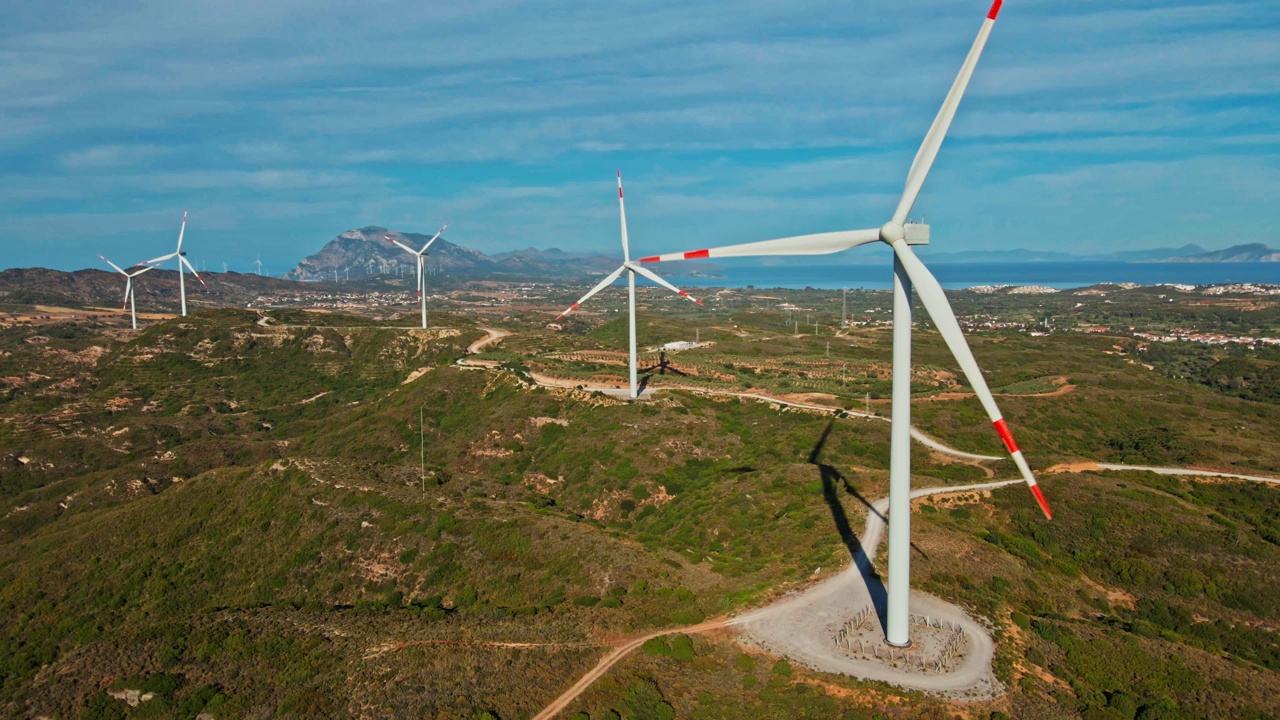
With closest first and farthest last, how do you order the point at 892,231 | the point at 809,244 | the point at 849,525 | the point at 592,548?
the point at 892,231
the point at 809,244
the point at 592,548
the point at 849,525

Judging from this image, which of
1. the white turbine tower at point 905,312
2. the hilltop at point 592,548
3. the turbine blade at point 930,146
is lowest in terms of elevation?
the hilltop at point 592,548

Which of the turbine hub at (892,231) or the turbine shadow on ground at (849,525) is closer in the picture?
the turbine hub at (892,231)

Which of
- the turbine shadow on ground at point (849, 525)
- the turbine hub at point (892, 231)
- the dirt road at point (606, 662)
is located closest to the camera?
the turbine hub at point (892, 231)

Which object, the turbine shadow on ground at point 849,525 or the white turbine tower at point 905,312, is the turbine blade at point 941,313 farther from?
the turbine shadow on ground at point 849,525

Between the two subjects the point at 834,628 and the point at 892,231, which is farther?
the point at 834,628

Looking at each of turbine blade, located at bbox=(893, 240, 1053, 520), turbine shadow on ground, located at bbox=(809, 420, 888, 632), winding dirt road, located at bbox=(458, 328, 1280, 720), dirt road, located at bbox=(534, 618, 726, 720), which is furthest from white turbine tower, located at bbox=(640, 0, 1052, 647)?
dirt road, located at bbox=(534, 618, 726, 720)

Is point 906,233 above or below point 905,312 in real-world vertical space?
above

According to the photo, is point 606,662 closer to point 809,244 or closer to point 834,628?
point 834,628

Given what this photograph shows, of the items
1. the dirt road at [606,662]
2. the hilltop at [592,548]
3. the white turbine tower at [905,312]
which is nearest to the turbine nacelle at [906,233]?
the white turbine tower at [905,312]

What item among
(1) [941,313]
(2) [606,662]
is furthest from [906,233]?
(2) [606,662]
